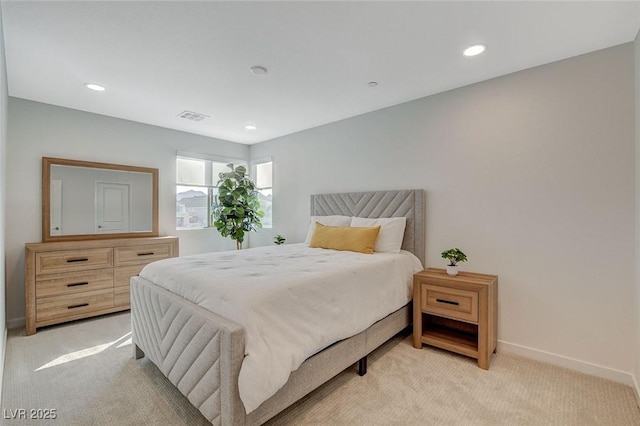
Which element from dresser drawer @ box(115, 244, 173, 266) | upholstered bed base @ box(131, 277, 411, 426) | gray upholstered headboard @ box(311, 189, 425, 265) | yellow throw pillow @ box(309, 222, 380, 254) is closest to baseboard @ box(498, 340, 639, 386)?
gray upholstered headboard @ box(311, 189, 425, 265)

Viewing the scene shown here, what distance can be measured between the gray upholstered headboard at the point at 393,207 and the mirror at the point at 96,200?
262 cm

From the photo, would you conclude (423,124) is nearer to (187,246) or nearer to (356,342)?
(356,342)

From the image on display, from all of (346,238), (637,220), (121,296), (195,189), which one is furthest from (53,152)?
(637,220)

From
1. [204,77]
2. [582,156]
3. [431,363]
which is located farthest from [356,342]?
[204,77]

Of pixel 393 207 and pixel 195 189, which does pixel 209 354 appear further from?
pixel 195 189

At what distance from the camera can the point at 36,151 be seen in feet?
11.0

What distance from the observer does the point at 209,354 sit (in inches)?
61.4

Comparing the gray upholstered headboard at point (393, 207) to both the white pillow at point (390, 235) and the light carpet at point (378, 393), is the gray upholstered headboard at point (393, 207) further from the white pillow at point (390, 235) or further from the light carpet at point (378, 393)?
the light carpet at point (378, 393)

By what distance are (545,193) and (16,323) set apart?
17.9 ft

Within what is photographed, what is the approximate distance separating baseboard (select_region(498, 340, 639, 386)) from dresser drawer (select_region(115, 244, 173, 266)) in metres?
4.03

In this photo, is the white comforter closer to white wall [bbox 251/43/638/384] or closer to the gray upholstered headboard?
the gray upholstered headboard

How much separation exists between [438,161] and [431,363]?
193cm

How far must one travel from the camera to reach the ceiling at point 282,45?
1.81 m

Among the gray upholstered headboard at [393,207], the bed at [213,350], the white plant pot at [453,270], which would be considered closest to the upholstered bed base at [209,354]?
the bed at [213,350]
